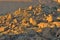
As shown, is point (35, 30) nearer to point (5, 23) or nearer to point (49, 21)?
point (49, 21)

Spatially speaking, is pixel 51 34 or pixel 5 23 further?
pixel 5 23

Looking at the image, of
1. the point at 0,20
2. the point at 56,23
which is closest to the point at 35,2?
the point at 0,20

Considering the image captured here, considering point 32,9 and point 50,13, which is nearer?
point 50,13

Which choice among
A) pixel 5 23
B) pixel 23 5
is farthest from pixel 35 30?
pixel 23 5

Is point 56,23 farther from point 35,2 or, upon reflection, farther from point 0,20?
point 35,2

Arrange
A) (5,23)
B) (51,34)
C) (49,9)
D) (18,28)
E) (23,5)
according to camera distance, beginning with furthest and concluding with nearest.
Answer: (23,5)
(49,9)
(5,23)
(18,28)
(51,34)

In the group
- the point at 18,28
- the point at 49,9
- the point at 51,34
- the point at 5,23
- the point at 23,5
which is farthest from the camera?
the point at 23,5

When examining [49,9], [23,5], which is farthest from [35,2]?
[49,9]

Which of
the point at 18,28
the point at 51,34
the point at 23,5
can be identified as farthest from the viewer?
the point at 23,5
